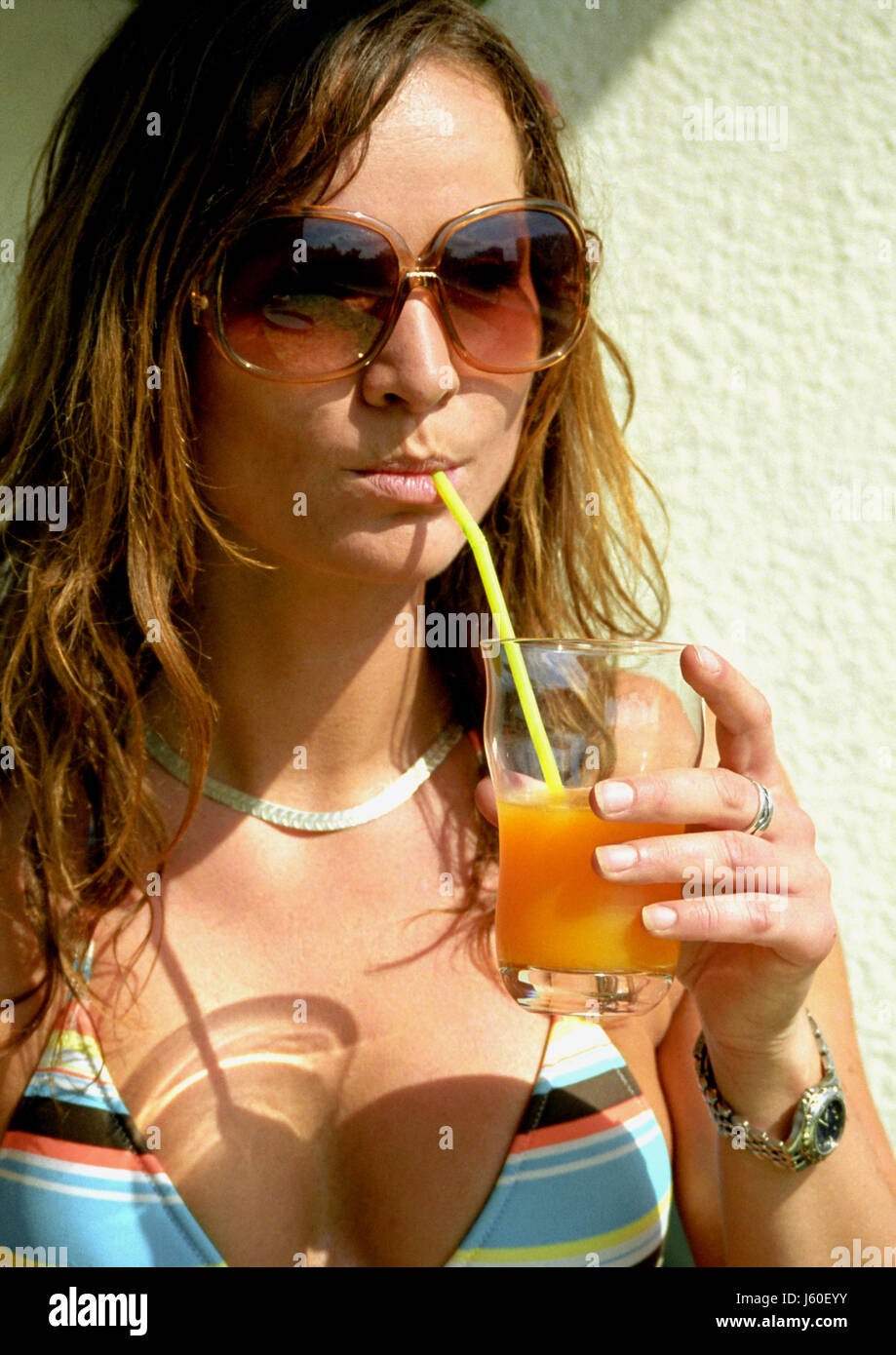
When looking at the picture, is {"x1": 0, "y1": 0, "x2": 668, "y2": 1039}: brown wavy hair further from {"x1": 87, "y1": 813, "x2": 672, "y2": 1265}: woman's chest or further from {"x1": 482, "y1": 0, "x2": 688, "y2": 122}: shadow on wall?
{"x1": 482, "y1": 0, "x2": 688, "y2": 122}: shadow on wall

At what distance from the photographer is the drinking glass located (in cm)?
136

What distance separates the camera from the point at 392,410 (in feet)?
5.40

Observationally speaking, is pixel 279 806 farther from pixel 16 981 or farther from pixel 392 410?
pixel 392 410

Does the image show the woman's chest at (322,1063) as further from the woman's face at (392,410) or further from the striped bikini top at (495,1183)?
the woman's face at (392,410)

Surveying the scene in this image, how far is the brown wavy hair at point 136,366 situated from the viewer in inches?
64.4

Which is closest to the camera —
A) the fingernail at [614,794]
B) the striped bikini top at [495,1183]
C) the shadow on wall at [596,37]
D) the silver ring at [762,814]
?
the fingernail at [614,794]

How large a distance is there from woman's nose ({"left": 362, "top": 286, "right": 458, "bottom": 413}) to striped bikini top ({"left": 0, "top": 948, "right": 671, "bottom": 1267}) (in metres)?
0.82

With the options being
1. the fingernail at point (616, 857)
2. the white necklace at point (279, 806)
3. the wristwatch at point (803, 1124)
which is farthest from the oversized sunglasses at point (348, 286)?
the wristwatch at point (803, 1124)

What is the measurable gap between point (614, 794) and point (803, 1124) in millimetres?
552

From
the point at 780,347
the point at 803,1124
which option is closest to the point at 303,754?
the point at 803,1124

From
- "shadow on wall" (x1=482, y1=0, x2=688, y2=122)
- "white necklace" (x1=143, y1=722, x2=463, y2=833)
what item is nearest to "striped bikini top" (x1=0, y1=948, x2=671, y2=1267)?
"white necklace" (x1=143, y1=722, x2=463, y2=833)

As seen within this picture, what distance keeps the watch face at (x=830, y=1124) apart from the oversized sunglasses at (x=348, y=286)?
0.98 m

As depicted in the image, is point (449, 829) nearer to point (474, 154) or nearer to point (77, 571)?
point (77, 571)
